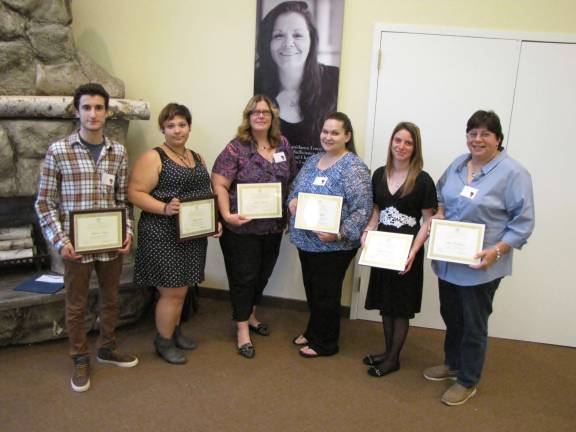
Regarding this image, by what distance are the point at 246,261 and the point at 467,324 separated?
122 cm

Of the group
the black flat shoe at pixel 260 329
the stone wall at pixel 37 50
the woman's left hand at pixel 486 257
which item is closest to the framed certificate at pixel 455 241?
the woman's left hand at pixel 486 257

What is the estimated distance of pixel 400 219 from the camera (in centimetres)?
224

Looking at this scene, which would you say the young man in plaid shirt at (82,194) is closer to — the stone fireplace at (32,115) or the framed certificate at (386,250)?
the stone fireplace at (32,115)

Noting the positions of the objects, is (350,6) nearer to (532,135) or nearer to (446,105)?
(446,105)

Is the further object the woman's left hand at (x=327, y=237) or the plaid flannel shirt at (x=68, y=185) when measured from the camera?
the woman's left hand at (x=327, y=237)

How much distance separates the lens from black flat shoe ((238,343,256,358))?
2.58 metres

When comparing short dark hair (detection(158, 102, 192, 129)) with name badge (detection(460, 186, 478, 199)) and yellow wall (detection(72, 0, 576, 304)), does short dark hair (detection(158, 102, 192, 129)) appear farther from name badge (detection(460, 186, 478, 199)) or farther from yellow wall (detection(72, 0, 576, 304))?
name badge (detection(460, 186, 478, 199))

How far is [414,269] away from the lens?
229 centimetres

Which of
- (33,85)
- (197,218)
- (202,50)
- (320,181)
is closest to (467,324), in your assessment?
(320,181)

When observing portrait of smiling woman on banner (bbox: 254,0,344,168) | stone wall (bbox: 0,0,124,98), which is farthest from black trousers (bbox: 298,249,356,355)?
stone wall (bbox: 0,0,124,98)

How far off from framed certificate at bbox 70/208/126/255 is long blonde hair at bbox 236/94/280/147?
2.52 ft

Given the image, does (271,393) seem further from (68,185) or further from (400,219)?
(68,185)

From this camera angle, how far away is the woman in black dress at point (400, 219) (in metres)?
2.17

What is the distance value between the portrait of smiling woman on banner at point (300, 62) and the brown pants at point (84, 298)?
4.78ft
